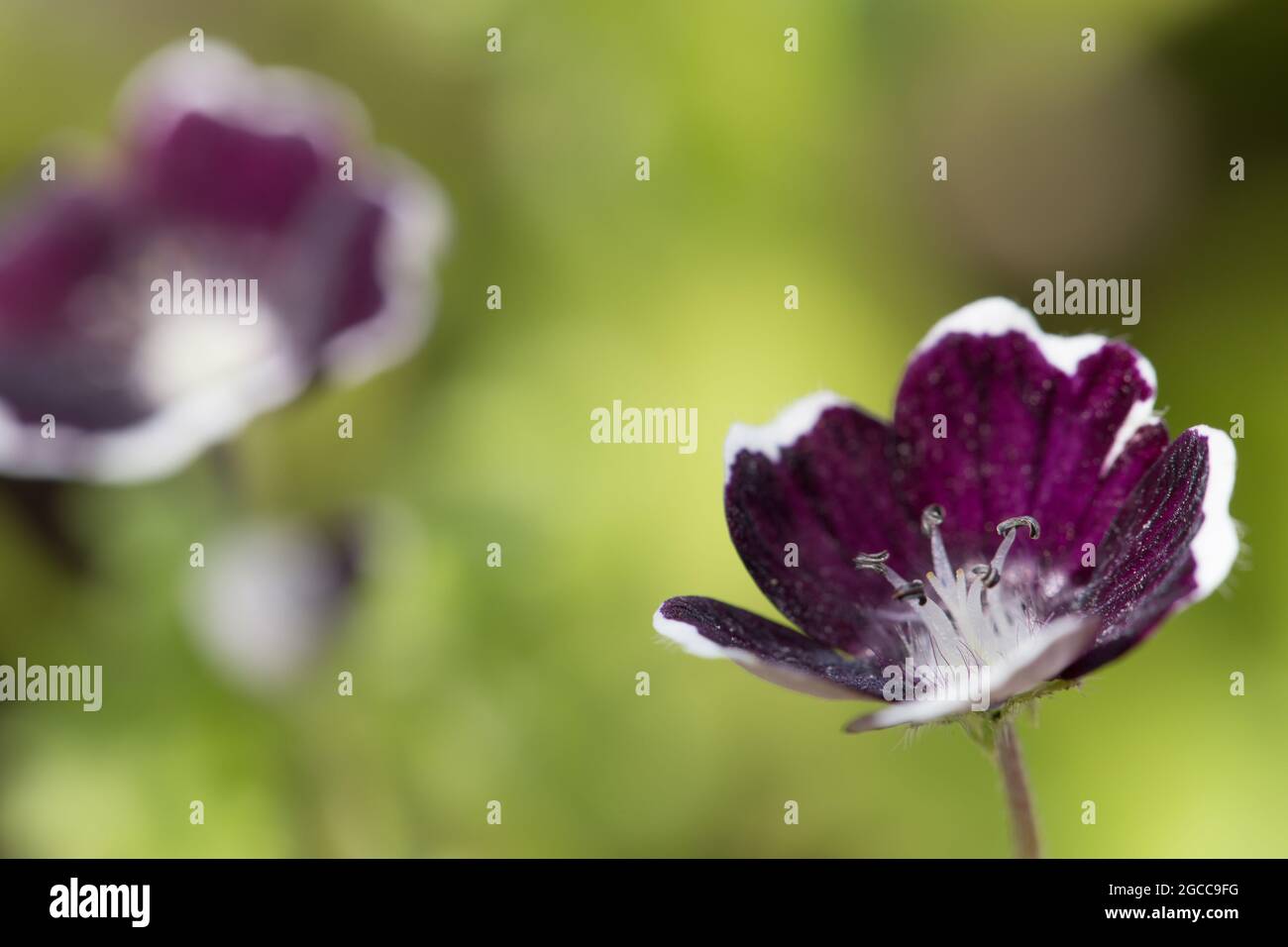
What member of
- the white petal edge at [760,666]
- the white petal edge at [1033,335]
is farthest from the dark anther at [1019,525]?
the white petal edge at [760,666]

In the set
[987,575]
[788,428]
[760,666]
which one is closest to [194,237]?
[788,428]

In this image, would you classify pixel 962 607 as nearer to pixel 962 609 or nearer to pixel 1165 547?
pixel 962 609

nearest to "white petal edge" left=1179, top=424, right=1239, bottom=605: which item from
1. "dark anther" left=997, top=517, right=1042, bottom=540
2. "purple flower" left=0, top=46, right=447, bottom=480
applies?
"dark anther" left=997, top=517, right=1042, bottom=540

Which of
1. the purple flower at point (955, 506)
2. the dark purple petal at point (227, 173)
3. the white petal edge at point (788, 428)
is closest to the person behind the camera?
the purple flower at point (955, 506)

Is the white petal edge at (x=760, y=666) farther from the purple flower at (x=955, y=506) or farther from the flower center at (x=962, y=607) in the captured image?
the flower center at (x=962, y=607)

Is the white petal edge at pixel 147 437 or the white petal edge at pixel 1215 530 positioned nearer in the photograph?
the white petal edge at pixel 1215 530
